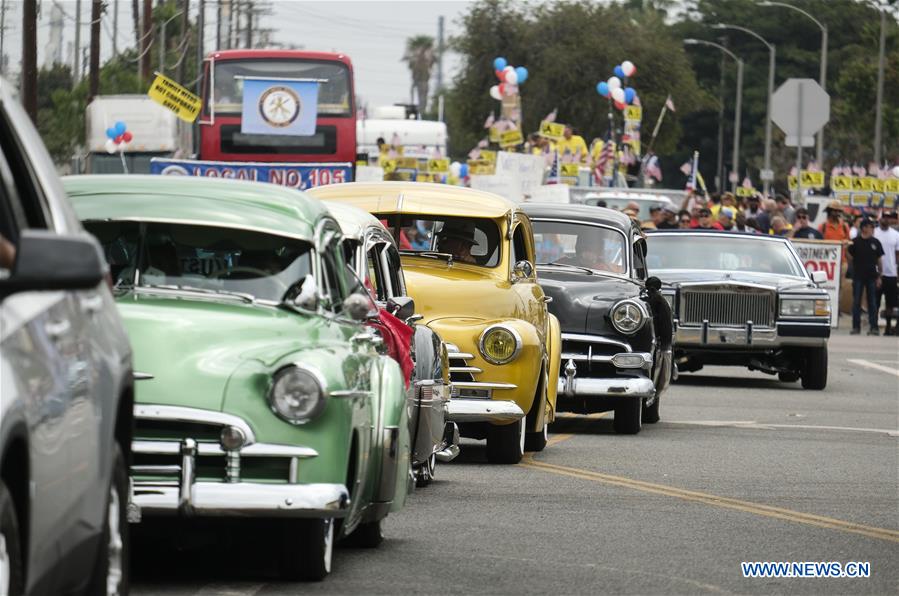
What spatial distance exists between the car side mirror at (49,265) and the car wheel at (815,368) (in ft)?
61.1

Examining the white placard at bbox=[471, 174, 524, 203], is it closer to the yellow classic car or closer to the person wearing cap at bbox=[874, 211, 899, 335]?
the person wearing cap at bbox=[874, 211, 899, 335]

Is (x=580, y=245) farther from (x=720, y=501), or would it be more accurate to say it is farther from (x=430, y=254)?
(x=720, y=501)

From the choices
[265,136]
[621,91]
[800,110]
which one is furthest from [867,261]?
[621,91]

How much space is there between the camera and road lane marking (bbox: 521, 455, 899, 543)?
10.5 metres

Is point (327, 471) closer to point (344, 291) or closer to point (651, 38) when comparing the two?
point (344, 291)

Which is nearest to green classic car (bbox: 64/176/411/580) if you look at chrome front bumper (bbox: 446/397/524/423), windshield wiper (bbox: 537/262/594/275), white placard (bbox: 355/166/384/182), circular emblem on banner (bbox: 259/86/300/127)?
chrome front bumper (bbox: 446/397/524/423)

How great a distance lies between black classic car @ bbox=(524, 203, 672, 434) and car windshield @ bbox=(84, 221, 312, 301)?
25.5 feet

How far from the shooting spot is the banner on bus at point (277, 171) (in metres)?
31.8

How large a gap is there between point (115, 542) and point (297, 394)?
60.1 inches

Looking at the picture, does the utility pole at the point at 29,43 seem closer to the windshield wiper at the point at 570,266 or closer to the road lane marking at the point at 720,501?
the windshield wiper at the point at 570,266

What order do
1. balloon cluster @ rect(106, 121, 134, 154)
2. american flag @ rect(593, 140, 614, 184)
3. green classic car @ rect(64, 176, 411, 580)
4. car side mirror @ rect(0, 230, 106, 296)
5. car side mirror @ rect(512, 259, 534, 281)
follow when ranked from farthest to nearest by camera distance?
american flag @ rect(593, 140, 614, 184), balloon cluster @ rect(106, 121, 134, 154), car side mirror @ rect(512, 259, 534, 281), green classic car @ rect(64, 176, 411, 580), car side mirror @ rect(0, 230, 106, 296)

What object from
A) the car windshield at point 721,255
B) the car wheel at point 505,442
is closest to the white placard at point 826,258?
the car windshield at point 721,255

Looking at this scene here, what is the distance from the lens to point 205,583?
26.4 ft

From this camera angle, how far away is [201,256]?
8.68m
